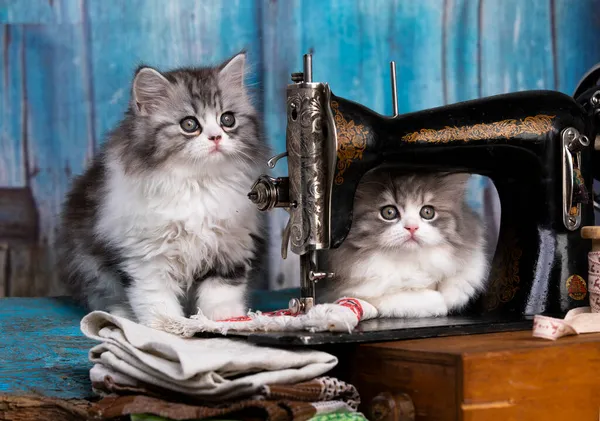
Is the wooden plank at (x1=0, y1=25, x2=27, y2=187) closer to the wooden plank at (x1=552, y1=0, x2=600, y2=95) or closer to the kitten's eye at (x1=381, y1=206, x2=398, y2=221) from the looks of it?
the kitten's eye at (x1=381, y1=206, x2=398, y2=221)

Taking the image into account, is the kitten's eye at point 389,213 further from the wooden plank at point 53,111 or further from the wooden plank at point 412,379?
the wooden plank at point 53,111

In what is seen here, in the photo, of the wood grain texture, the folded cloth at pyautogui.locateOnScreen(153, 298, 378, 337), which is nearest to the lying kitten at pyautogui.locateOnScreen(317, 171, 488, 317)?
the folded cloth at pyautogui.locateOnScreen(153, 298, 378, 337)

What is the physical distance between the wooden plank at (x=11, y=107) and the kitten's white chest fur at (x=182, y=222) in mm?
725

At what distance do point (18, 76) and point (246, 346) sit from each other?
150 centimetres

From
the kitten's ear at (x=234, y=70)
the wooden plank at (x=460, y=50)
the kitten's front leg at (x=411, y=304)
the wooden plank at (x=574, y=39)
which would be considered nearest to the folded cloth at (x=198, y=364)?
the kitten's front leg at (x=411, y=304)

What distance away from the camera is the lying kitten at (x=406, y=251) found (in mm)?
1649

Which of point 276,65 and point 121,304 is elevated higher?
point 276,65

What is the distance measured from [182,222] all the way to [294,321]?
20.6 inches

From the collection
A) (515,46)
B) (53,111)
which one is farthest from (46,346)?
(515,46)

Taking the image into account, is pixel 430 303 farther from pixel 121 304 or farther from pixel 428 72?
pixel 428 72

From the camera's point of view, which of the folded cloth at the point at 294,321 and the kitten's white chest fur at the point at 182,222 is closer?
the folded cloth at the point at 294,321

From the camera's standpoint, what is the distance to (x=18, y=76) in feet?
8.24

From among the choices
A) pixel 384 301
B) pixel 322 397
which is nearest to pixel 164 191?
pixel 384 301

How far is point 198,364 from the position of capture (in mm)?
1181
